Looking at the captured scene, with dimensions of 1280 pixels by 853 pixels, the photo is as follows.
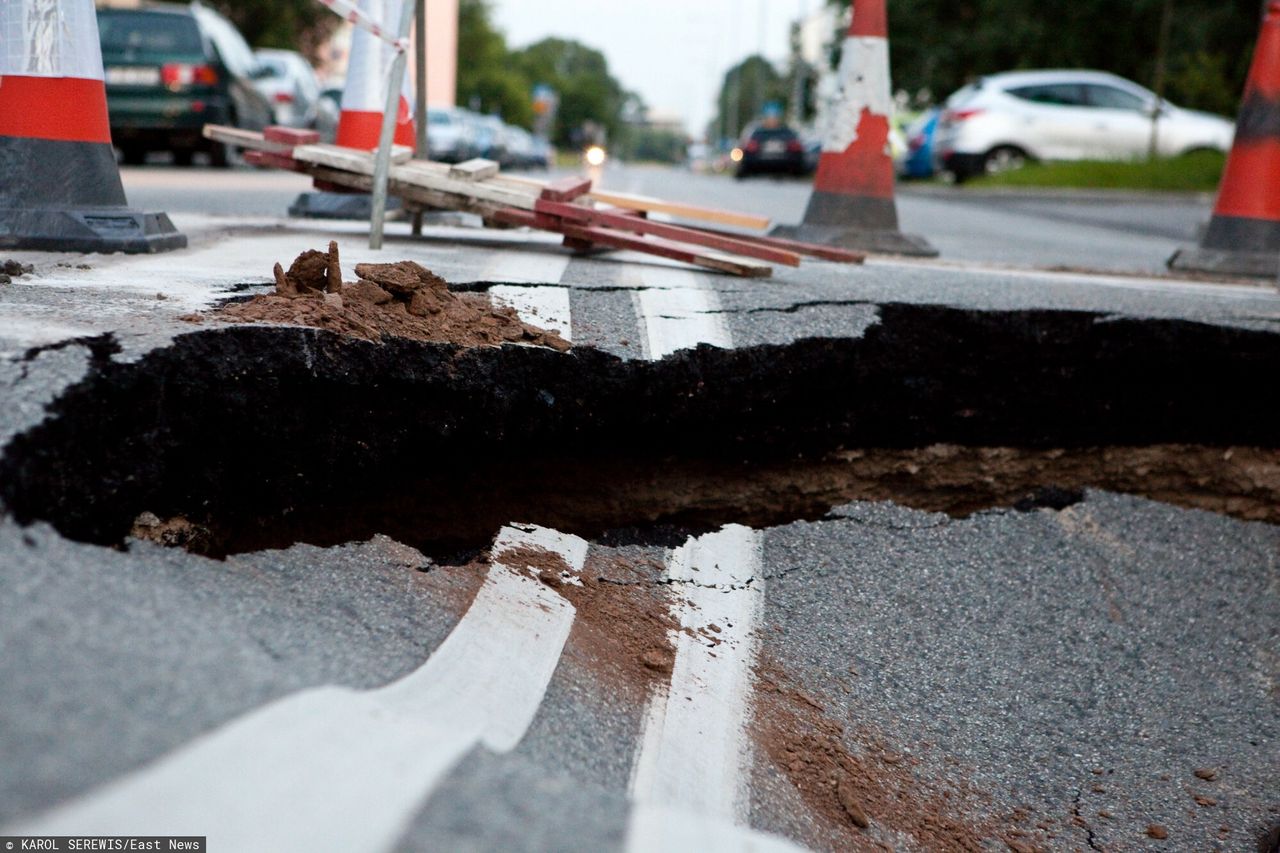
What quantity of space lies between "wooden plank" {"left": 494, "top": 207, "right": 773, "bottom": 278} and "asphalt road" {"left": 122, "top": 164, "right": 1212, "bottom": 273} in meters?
2.54

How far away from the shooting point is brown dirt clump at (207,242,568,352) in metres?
2.75

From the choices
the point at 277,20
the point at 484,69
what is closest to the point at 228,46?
the point at 277,20

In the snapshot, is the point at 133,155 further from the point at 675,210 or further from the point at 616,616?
the point at 616,616

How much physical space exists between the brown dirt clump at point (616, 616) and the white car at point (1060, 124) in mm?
18326

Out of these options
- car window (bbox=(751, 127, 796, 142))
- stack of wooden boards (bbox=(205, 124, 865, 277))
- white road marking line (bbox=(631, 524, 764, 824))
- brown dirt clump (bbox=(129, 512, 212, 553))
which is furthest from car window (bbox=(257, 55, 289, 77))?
brown dirt clump (bbox=(129, 512, 212, 553))

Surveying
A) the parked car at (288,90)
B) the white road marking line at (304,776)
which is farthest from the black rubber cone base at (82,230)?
the parked car at (288,90)

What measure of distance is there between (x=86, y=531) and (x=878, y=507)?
234cm

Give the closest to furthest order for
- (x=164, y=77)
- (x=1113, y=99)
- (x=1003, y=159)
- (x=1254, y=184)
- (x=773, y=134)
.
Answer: (x=1254, y=184)
(x=164, y=77)
(x=1113, y=99)
(x=1003, y=159)
(x=773, y=134)

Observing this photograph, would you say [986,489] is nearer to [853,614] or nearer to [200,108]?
[853,614]

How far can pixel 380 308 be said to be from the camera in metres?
2.94

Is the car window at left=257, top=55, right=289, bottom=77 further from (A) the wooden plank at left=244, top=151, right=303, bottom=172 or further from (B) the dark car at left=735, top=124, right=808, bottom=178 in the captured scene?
(A) the wooden plank at left=244, top=151, right=303, bottom=172

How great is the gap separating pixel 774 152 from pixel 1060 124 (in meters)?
11.0

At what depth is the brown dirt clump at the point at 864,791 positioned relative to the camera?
8.03 feet

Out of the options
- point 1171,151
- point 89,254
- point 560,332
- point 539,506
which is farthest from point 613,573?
point 1171,151
